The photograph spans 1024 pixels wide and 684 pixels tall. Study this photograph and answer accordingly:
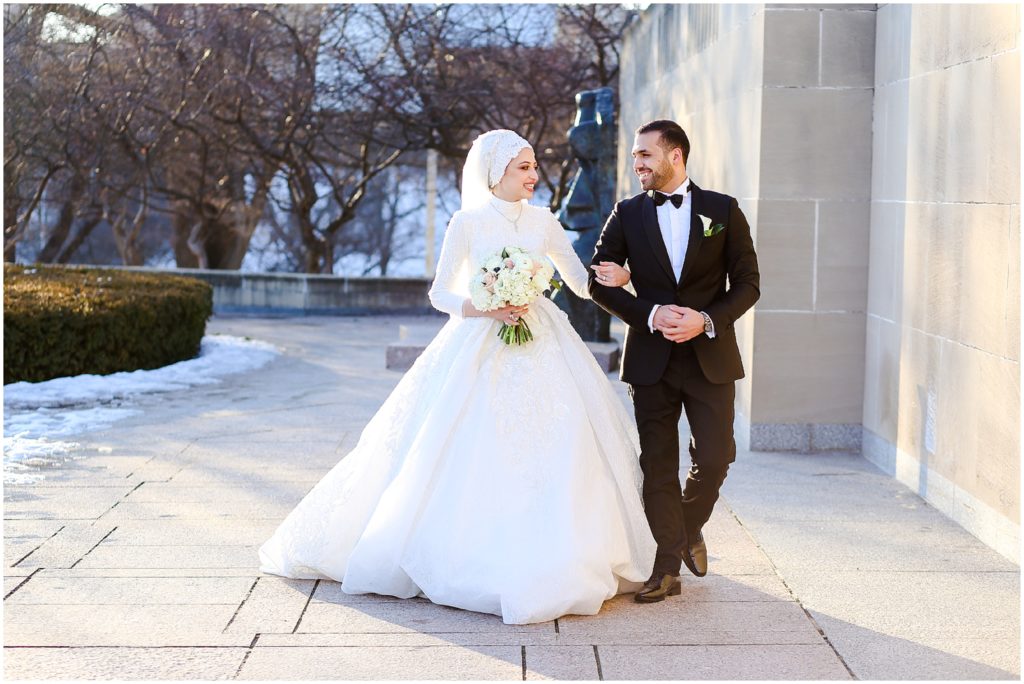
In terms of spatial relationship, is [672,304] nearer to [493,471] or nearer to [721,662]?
[493,471]

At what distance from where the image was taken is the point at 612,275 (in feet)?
17.2

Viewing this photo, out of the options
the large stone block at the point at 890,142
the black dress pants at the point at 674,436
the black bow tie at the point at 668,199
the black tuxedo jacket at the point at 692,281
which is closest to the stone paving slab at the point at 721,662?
the black dress pants at the point at 674,436

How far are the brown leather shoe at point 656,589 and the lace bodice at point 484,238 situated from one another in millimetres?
1197

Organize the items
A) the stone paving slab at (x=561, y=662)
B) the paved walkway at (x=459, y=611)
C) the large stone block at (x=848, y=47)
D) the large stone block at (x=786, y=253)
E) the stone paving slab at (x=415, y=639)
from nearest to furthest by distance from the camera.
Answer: the stone paving slab at (x=561, y=662) < the paved walkway at (x=459, y=611) < the stone paving slab at (x=415, y=639) < the large stone block at (x=848, y=47) < the large stone block at (x=786, y=253)

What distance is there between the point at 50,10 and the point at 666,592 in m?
15.1

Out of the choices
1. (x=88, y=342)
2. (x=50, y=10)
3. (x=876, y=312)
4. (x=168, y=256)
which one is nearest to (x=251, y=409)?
(x=88, y=342)

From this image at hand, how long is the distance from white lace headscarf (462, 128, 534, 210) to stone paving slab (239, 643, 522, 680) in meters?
1.94

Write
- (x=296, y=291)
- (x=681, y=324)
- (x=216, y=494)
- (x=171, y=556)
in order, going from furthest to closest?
(x=296, y=291) → (x=216, y=494) → (x=171, y=556) → (x=681, y=324)

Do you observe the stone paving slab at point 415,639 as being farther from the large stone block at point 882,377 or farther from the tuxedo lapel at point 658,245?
the large stone block at point 882,377

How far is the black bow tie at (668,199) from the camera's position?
5367 mm

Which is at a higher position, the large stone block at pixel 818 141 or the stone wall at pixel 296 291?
the large stone block at pixel 818 141

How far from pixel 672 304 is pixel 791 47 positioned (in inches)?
161

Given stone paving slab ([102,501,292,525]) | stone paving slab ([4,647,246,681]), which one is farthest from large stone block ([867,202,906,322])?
stone paving slab ([4,647,246,681])

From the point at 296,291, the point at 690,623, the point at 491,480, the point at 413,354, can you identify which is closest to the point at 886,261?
the point at 690,623
